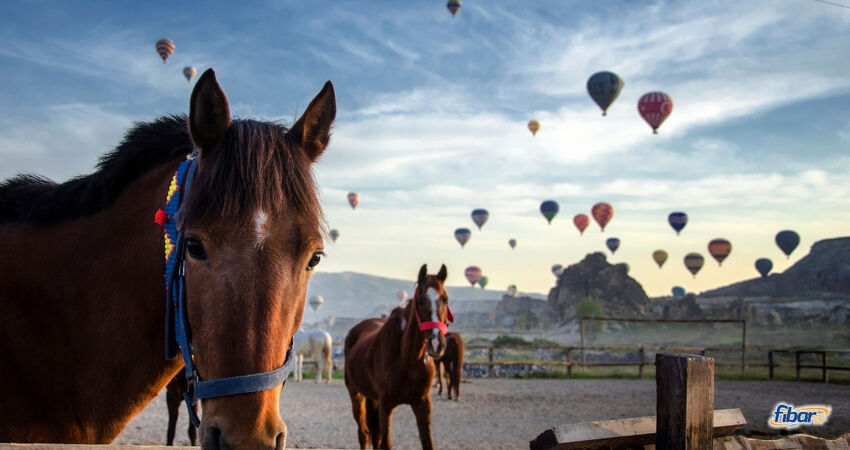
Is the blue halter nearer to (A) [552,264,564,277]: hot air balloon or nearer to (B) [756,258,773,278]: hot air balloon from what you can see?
(B) [756,258,773,278]: hot air balloon

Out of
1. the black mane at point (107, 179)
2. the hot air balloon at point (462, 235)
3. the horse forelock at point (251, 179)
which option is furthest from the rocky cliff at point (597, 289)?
the horse forelock at point (251, 179)

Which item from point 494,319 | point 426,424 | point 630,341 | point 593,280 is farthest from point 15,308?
point 494,319

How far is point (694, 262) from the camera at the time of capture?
244ft

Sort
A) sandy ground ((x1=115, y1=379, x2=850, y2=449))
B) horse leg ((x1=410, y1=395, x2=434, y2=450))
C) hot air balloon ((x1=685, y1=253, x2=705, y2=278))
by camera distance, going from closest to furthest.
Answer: horse leg ((x1=410, y1=395, x2=434, y2=450))
sandy ground ((x1=115, y1=379, x2=850, y2=449))
hot air balloon ((x1=685, y1=253, x2=705, y2=278))

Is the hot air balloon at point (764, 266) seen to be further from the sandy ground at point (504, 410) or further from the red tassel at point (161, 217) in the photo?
the red tassel at point (161, 217)

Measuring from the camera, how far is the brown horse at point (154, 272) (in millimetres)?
1678

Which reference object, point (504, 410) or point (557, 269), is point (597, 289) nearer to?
point (557, 269)

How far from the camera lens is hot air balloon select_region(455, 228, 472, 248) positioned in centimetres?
7556

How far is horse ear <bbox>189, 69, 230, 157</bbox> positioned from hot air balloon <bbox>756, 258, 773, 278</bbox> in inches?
3759

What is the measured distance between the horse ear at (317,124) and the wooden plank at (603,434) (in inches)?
57.7

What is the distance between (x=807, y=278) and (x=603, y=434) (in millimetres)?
110151

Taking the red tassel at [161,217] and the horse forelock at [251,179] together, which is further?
the red tassel at [161,217]

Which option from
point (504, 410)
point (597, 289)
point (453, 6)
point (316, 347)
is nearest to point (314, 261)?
point (504, 410)

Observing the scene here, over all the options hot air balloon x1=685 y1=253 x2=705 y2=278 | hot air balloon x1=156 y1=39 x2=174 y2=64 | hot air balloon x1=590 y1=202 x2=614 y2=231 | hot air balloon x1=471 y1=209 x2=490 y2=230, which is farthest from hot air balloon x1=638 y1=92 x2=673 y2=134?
hot air balloon x1=156 y1=39 x2=174 y2=64
